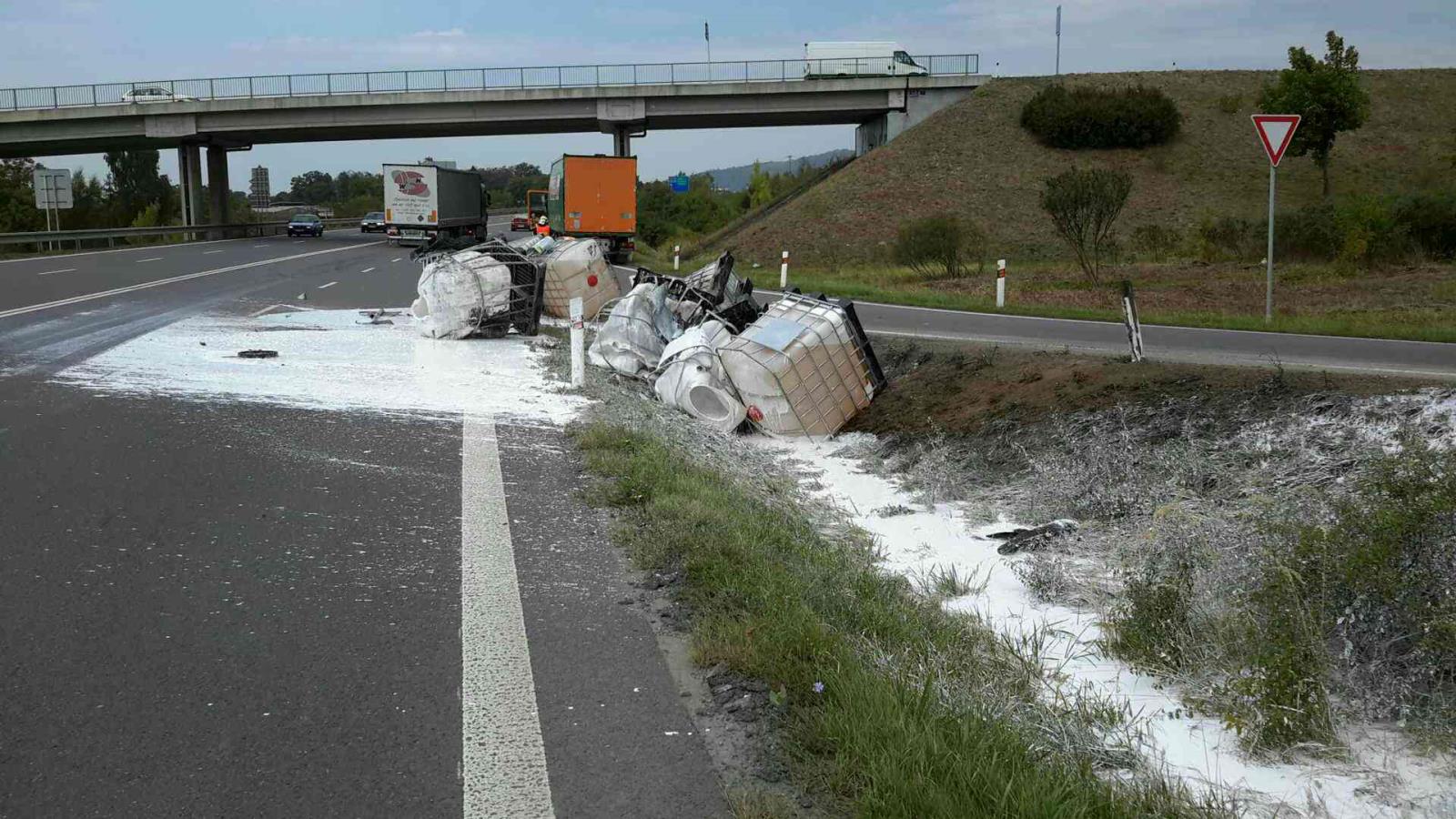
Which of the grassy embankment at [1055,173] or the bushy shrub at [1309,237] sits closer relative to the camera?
the bushy shrub at [1309,237]

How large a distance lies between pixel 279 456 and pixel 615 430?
2.66 meters

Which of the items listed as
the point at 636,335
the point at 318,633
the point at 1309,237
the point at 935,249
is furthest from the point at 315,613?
the point at 1309,237

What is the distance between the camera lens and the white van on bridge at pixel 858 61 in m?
58.0

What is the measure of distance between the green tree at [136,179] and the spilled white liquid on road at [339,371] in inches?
4790

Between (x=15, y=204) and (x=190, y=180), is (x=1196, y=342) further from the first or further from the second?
(x=15, y=204)

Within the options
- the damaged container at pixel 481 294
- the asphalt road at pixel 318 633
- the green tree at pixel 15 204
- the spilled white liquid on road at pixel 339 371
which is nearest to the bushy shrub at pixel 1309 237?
the damaged container at pixel 481 294

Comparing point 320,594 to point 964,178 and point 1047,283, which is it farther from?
point 964,178

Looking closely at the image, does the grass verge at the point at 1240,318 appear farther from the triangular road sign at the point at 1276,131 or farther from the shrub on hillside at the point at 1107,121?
the shrub on hillside at the point at 1107,121

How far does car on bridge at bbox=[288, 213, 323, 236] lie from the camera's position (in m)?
67.4

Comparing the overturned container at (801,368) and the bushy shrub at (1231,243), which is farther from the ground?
the bushy shrub at (1231,243)

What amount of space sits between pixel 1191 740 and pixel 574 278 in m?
17.5

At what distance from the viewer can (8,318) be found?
18.0 meters

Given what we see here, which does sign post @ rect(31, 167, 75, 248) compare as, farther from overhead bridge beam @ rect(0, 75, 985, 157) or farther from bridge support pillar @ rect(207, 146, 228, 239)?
bridge support pillar @ rect(207, 146, 228, 239)

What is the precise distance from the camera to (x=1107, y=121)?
190ft
